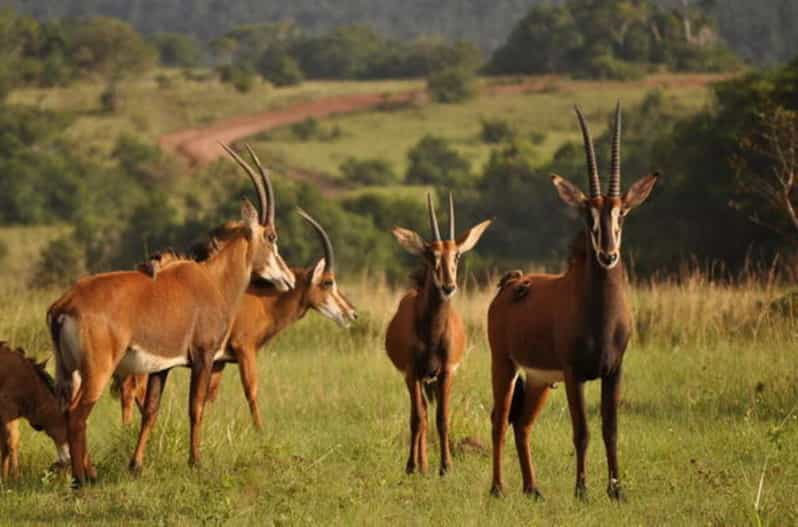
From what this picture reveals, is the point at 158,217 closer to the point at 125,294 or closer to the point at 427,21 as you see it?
the point at 125,294

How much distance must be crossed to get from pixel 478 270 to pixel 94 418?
20.0m

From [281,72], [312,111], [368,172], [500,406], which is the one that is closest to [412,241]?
[500,406]

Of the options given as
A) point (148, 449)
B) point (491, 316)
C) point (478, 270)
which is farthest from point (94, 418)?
point (478, 270)

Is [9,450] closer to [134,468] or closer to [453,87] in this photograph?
[134,468]

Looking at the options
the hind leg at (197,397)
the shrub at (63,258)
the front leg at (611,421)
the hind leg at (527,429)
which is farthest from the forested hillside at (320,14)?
the front leg at (611,421)

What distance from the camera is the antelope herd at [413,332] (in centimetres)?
818

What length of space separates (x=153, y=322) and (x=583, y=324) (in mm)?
2531

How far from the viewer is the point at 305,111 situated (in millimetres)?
61125

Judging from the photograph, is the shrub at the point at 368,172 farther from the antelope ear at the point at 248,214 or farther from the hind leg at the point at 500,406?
the hind leg at the point at 500,406

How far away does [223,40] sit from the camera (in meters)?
87.6

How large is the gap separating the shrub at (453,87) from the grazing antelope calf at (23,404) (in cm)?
5223

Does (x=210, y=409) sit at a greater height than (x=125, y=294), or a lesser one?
lesser

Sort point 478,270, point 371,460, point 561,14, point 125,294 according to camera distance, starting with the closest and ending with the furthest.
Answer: point 125,294, point 371,460, point 478,270, point 561,14

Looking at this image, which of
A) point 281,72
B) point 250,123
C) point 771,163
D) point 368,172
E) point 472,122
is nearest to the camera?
point 771,163
